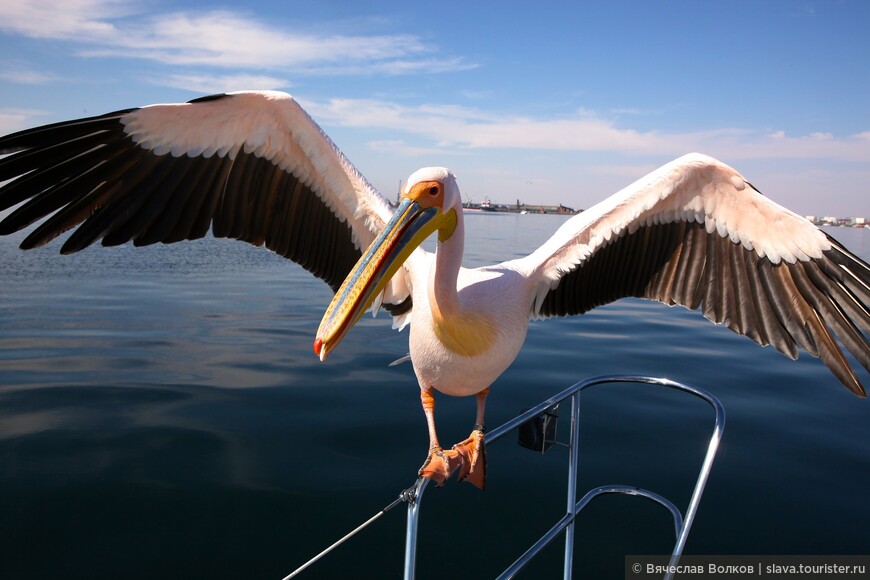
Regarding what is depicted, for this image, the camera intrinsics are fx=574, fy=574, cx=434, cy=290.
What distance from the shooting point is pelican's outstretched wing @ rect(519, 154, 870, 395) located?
130 inches

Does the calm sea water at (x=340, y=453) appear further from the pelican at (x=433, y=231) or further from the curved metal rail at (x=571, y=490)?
the pelican at (x=433, y=231)

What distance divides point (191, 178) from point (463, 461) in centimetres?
231

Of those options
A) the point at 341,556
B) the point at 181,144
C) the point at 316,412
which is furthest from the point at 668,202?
the point at 316,412

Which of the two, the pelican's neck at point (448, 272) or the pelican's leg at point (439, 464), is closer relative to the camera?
the pelican's leg at point (439, 464)

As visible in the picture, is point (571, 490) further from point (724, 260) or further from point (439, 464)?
→ point (724, 260)

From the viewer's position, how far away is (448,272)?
2.72m

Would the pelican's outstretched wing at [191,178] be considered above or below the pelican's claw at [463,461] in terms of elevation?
above

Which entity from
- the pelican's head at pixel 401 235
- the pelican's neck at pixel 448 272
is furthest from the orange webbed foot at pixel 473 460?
the pelican's head at pixel 401 235

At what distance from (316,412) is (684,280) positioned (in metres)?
4.65

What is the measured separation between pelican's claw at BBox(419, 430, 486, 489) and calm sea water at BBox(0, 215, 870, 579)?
1.83 m

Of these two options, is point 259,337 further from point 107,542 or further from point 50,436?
→ point 107,542

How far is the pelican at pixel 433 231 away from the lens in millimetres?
2857

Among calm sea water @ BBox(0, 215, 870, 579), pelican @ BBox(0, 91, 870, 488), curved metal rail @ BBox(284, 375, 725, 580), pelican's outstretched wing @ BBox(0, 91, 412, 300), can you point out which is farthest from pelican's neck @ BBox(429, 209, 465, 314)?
calm sea water @ BBox(0, 215, 870, 579)

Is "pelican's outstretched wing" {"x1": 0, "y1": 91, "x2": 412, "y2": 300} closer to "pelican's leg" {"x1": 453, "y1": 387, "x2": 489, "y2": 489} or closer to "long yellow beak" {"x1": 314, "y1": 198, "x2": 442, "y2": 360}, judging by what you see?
"long yellow beak" {"x1": 314, "y1": 198, "x2": 442, "y2": 360}
